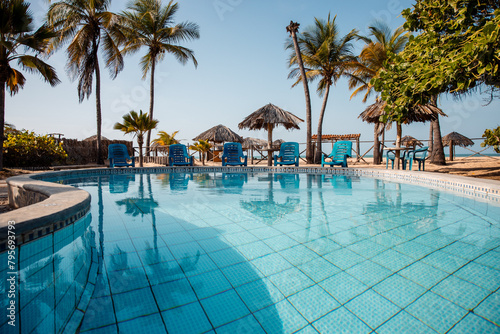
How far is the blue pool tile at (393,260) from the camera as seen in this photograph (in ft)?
6.76

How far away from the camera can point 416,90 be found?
4.32 m

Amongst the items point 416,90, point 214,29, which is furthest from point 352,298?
point 214,29

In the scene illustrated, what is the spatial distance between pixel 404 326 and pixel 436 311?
0.95 ft

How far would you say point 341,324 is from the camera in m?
1.44

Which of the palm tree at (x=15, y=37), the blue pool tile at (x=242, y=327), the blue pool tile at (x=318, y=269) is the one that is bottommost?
the blue pool tile at (x=242, y=327)

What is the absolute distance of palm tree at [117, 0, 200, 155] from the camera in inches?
571

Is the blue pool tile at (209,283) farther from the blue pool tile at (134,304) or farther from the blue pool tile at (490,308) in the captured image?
the blue pool tile at (490,308)

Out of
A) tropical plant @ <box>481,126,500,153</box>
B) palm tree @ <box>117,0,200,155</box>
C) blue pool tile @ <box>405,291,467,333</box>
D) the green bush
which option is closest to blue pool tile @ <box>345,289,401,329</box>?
blue pool tile @ <box>405,291,467,333</box>

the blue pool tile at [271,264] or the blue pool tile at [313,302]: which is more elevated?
the blue pool tile at [271,264]

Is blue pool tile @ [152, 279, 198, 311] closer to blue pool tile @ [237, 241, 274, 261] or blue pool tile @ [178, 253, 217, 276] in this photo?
blue pool tile @ [178, 253, 217, 276]

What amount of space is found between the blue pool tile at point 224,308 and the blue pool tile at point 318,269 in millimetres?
604

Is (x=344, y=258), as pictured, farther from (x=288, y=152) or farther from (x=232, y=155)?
(x=232, y=155)

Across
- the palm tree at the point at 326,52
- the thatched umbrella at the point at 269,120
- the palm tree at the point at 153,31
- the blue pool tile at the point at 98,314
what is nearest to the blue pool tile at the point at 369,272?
the blue pool tile at the point at 98,314

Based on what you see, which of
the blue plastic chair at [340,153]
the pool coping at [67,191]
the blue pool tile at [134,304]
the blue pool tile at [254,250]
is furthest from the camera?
the blue plastic chair at [340,153]
